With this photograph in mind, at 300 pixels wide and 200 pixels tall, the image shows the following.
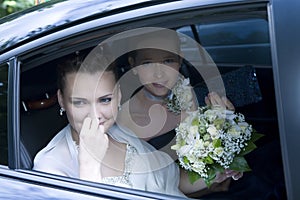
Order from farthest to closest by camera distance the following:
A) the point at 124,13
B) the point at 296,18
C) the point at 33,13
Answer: the point at 33,13 → the point at 124,13 → the point at 296,18

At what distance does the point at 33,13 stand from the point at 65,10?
0.18m

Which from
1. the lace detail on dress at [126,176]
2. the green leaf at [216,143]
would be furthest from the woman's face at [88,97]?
the green leaf at [216,143]

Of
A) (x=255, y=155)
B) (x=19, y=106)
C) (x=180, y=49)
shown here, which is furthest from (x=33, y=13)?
(x=255, y=155)

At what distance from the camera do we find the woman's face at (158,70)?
233 cm

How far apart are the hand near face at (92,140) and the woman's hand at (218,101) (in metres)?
0.49

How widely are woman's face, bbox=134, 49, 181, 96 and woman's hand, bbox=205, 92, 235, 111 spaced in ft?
0.58

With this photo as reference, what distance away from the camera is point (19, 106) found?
6.31 ft

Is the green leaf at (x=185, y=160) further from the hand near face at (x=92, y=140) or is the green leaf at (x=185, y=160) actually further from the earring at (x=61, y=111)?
the earring at (x=61, y=111)

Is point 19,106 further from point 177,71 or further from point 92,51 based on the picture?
point 177,71

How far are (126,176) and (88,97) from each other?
30 cm

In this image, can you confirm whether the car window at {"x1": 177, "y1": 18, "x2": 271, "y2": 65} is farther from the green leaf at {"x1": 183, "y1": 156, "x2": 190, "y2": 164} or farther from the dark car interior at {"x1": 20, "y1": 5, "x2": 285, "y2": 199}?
the green leaf at {"x1": 183, "y1": 156, "x2": 190, "y2": 164}

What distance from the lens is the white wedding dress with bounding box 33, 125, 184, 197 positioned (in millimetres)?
1994

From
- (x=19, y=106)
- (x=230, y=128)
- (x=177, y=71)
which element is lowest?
(x=230, y=128)

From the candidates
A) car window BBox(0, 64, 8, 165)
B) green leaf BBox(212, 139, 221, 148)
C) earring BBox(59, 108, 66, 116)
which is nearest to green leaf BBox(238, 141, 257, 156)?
green leaf BBox(212, 139, 221, 148)
